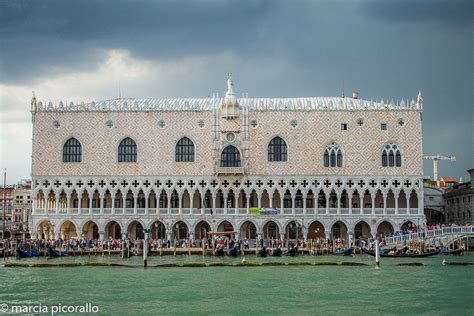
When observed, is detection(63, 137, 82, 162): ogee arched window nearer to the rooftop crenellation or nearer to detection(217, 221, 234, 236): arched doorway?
the rooftop crenellation

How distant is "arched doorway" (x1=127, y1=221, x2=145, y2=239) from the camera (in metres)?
51.7

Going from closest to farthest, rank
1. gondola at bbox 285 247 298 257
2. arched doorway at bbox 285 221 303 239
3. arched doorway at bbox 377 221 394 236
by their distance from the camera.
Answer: gondola at bbox 285 247 298 257, arched doorway at bbox 285 221 303 239, arched doorway at bbox 377 221 394 236

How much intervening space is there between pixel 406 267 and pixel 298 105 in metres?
20.1

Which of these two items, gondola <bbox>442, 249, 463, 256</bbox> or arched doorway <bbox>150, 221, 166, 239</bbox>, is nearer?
gondola <bbox>442, 249, 463, 256</bbox>

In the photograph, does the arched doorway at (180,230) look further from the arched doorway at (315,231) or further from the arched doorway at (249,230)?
the arched doorway at (315,231)

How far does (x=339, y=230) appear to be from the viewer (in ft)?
169

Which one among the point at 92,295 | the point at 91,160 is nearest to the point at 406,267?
the point at 92,295

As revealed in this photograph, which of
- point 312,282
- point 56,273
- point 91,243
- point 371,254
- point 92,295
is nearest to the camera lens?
point 92,295

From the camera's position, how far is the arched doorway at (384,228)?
5089 centimetres

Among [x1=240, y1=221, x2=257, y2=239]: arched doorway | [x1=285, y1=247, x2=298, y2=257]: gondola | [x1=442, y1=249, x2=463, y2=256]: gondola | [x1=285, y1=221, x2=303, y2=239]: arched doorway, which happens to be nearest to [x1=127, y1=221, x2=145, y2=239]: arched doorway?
[x1=240, y1=221, x2=257, y2=239]: arched doorway

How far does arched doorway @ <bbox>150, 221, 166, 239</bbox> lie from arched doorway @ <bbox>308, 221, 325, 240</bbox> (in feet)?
32.1

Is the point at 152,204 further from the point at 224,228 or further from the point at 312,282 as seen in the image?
the point at 312,282

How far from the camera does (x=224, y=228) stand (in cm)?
5141

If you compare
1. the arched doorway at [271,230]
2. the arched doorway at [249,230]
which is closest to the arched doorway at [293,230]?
the arched doorway at [271,230]
